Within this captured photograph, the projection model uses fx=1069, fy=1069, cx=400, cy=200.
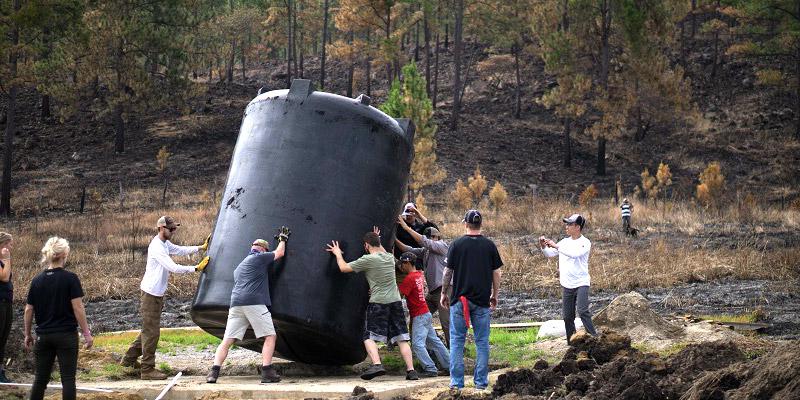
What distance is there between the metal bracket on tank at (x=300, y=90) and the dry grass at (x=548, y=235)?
10733 millimetres

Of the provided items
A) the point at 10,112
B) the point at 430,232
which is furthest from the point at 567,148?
the point at 430,232

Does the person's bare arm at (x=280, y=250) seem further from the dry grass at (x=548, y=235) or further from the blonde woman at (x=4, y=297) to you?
the dry grass at (x=548, y=235)

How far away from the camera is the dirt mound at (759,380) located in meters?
7.34

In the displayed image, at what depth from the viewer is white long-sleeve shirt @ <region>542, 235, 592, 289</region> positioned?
11.5 metres

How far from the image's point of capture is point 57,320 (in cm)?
875

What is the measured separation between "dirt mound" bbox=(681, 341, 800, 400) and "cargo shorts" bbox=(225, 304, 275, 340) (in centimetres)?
412

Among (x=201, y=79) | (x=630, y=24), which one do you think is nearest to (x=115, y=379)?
(x=630, y=24)

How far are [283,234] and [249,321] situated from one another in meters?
0.94

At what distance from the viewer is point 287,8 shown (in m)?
56.6

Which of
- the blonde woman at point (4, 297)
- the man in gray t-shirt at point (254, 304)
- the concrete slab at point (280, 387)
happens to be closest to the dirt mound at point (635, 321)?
the concrete slab at point (280, 387)

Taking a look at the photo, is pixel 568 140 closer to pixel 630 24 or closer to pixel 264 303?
pixel 630 24

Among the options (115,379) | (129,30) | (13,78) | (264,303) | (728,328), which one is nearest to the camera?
(264,303)

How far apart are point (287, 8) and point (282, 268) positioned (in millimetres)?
47430

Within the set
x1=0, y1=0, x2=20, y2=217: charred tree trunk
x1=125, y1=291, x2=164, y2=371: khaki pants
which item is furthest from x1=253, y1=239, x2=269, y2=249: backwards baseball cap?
x1=0, y1=0, x2=20, y2=217: charred tree trunk
